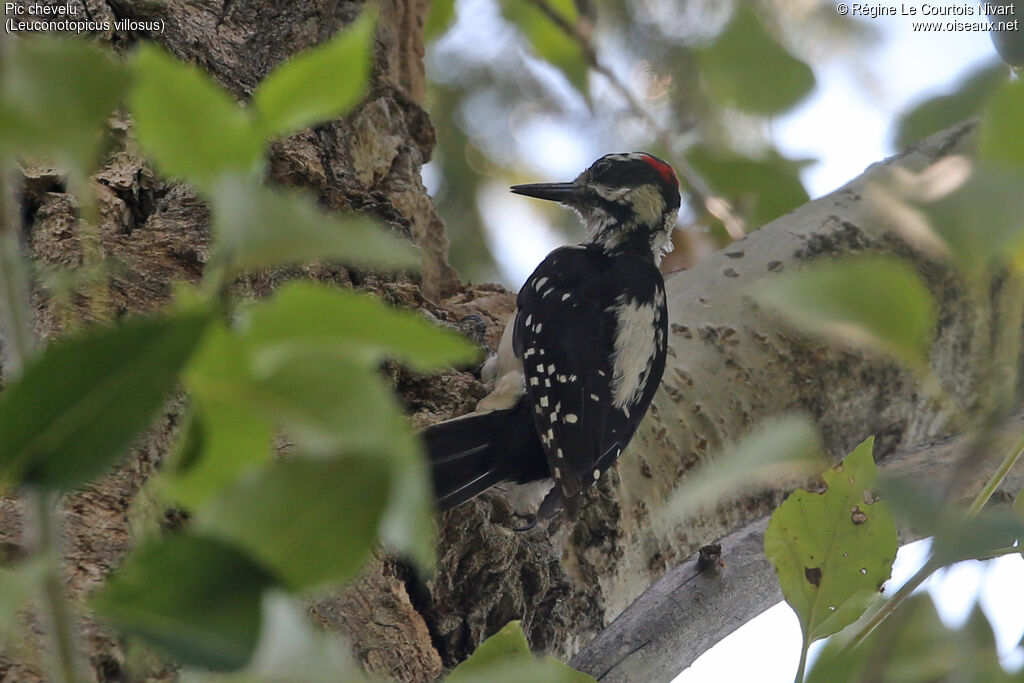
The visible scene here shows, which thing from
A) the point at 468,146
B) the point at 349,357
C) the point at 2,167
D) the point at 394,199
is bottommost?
the point at 349,357

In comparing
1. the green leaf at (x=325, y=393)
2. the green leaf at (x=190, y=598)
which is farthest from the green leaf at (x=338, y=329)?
the green leaf at (x=190, y=598)

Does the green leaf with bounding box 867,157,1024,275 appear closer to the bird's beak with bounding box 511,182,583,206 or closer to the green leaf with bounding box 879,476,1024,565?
the green leaf with bounding box 879,476,1024,565

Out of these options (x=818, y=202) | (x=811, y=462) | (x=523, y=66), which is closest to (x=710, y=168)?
(x=818, y=202)

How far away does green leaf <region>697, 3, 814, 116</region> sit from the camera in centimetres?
183

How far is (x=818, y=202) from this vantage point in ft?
8.10

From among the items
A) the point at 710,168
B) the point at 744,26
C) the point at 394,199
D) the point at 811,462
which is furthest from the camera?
the point at 394,199

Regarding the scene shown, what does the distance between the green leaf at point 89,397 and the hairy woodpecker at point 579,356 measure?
133cm

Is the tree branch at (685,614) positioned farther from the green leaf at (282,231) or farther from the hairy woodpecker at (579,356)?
the green leaf at (282,231)

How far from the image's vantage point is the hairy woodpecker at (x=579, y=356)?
6.44 ft

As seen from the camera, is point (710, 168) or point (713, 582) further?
point (710, 168)

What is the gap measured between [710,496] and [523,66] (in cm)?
396

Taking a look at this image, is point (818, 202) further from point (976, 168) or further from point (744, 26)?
point (976, 168)

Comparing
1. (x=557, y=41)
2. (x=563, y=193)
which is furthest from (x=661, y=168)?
(x=557, y=41)

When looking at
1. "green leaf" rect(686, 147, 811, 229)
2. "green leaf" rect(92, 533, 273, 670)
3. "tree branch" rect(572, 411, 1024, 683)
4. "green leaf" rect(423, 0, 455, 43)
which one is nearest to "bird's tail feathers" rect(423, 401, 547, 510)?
"tree branch" rect(572, 411, 1024, 683)
